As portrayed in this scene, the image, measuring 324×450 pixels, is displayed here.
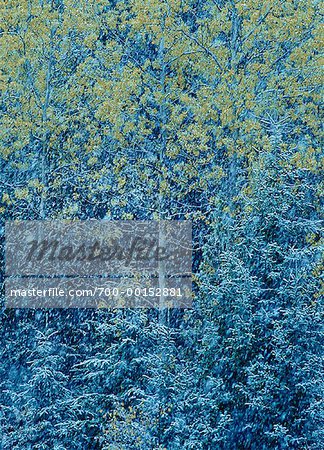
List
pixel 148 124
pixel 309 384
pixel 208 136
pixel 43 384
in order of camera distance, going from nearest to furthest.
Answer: pixel 309 384, pixel 43 384, pixel 208 136, pixel 148 124

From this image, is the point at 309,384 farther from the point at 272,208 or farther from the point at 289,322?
the point at 272,208

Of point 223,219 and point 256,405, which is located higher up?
point 223,219

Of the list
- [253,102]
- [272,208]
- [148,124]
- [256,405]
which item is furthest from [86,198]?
[256,405]

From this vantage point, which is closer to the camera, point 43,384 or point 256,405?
point 256,405

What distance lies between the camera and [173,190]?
13.7 m

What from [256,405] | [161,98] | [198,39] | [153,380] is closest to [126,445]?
[153,380]

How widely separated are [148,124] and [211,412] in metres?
6.17

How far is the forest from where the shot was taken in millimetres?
9578

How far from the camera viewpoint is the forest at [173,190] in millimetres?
9578

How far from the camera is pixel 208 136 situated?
1300cm

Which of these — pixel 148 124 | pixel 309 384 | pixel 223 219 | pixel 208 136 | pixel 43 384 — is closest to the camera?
pixel 309 384

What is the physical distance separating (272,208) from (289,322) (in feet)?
5.12

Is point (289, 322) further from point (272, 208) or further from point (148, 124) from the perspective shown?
point (148, 124)

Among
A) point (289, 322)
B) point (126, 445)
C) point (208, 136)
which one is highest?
point (208, 136)
